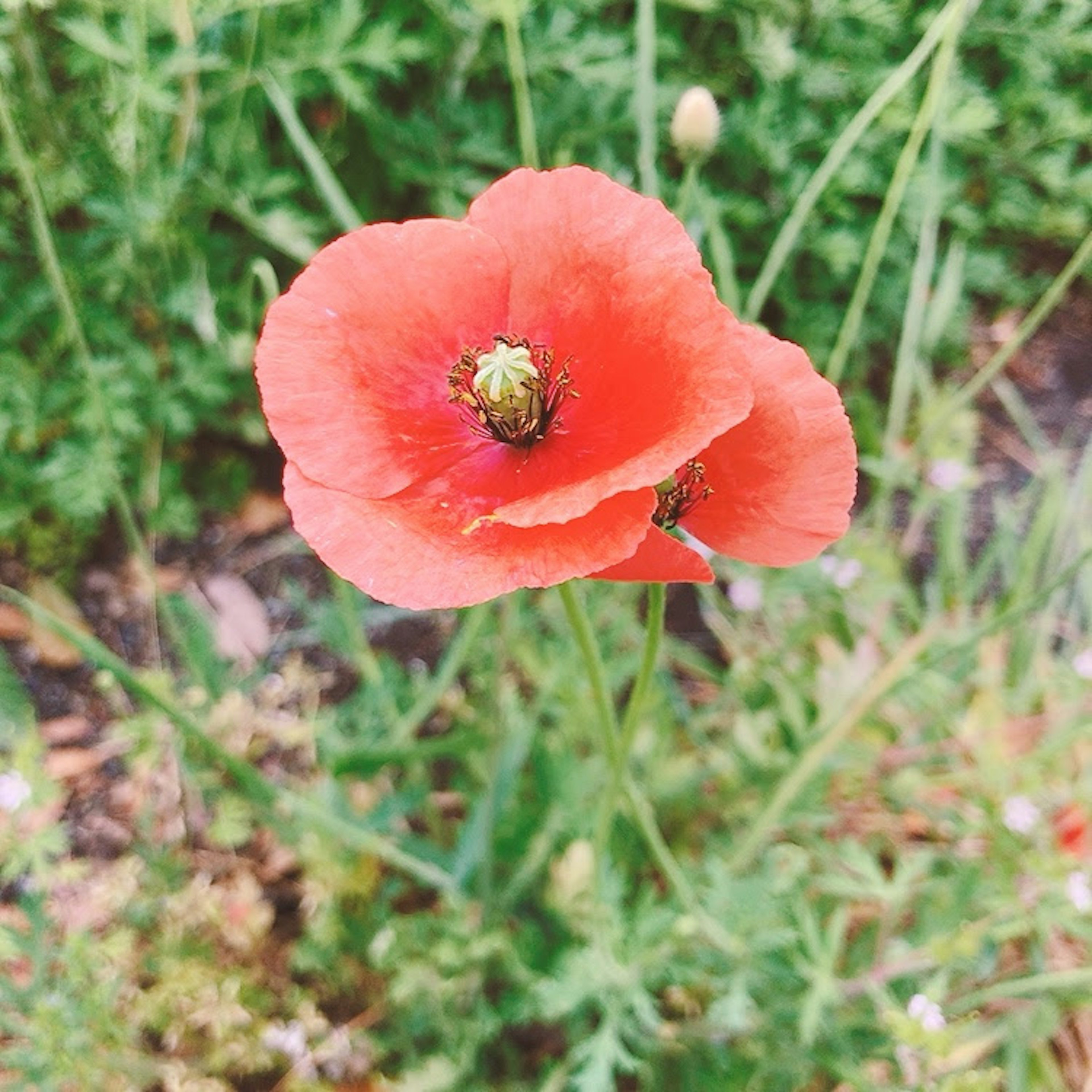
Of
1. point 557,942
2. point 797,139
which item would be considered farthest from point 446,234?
point 797,139

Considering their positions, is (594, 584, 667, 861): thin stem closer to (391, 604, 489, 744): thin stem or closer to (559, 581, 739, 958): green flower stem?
(559, 581, 739, 958): green flower stem

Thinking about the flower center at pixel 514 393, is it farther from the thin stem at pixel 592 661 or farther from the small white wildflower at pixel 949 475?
the small white wildflower at pixel 949 475

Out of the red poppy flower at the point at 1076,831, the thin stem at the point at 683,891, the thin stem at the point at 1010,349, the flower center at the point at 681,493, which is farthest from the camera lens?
the red poppy flower at the point at 1076,831

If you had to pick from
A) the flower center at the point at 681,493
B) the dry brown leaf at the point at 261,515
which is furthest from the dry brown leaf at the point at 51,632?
the flower center at the point at 681,493

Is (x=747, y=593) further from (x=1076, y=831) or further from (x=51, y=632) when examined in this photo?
(x=51, y=632)

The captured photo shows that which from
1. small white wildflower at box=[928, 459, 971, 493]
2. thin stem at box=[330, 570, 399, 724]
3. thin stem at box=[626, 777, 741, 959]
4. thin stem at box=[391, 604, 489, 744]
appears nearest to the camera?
thin stem at box=[626, 777, 741, 959]

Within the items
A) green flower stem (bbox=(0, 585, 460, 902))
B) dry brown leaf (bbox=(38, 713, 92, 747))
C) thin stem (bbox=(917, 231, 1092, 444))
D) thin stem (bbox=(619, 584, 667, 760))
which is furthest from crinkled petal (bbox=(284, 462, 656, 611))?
dry brown leaf (bbox=(38, 713, 92, 747))

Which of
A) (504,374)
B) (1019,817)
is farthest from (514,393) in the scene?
(1019,817)
